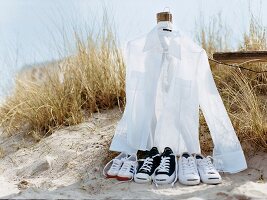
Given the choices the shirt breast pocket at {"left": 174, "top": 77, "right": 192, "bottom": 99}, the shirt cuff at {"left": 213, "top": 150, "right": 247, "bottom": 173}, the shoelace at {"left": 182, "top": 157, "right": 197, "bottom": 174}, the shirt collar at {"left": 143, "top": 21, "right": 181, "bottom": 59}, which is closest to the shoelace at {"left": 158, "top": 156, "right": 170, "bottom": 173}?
the shoelace at {"left": 182, "top": 157, "right": 197, "bottom": 174}

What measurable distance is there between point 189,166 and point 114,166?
513 millimetres

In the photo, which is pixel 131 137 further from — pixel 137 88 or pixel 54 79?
pixel 54 79

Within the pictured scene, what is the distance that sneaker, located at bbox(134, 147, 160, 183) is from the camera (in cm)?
300

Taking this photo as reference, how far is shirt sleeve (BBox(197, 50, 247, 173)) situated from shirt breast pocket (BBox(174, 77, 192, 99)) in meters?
0.08

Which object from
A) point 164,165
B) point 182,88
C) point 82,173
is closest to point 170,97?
point 182,88

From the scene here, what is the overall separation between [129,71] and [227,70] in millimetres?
1490

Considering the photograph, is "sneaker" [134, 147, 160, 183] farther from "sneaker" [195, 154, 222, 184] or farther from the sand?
"sneaker" [195, 154, 222, 184]

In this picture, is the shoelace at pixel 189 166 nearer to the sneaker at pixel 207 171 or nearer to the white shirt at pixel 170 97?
the sneaker at pixel 207 171

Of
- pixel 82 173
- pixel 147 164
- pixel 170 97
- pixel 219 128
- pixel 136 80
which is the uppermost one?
pixel 136 80

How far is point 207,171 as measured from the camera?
9.93ft

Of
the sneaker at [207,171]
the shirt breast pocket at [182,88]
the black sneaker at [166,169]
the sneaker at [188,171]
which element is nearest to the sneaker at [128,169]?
the black sneaker at [166,169]

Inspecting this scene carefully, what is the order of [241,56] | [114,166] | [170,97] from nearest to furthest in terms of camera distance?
[114,166] < [170,97] < [241,56]

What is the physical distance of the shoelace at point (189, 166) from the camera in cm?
302

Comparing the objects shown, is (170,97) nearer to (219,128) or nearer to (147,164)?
(219,128)
